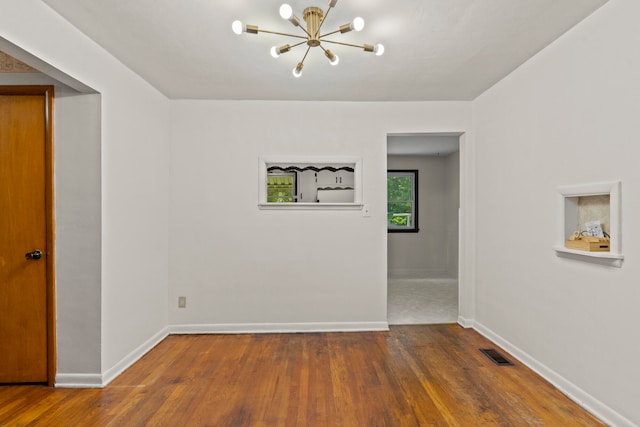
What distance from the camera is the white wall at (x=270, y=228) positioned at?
3654 mm

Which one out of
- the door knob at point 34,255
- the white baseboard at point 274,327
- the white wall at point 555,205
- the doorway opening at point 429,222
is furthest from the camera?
the doorway opening at point 429,222

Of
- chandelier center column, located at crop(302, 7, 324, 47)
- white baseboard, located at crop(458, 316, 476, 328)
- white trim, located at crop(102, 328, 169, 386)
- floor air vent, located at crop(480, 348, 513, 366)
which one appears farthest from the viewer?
white baseboard, located at crop(458, 316, 476, 328)

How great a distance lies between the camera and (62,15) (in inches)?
84.0

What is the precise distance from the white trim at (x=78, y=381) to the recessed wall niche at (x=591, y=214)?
3.48m

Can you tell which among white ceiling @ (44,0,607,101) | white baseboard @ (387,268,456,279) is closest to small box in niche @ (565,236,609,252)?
white ceiling @ (44,0,607,101)

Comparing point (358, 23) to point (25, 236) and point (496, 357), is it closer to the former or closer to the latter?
point (25, 236)

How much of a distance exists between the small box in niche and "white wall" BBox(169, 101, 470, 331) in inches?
69.2

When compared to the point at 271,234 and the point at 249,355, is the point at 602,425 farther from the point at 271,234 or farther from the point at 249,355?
the point at 271,234

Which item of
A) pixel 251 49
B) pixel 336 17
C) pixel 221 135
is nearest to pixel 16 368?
pixel 221 135

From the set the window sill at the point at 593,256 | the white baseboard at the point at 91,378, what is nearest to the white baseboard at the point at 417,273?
the window sill at the point at 593,256

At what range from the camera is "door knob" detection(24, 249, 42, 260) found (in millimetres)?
2486

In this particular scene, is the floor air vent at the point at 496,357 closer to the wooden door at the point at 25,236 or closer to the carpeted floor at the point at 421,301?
the carpeted floor at the point at 421,301

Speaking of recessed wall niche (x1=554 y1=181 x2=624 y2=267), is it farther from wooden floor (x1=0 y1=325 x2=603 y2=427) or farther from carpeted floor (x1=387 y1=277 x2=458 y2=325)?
carpeted floor (x1=387 y1=277 x2=458 y2=325)

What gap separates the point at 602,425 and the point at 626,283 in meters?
0.87
